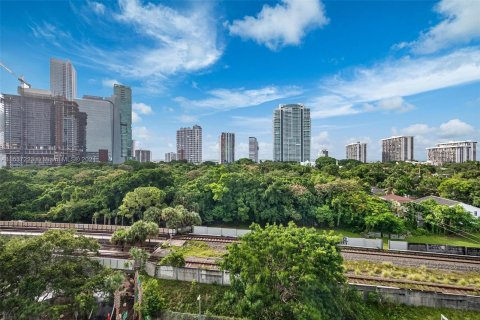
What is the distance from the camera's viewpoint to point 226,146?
118m

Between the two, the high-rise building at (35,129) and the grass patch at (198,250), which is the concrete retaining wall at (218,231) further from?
the high-rise building at (35,129)

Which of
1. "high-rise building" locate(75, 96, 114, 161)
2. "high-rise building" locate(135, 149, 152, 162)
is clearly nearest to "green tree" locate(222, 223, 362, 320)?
"high-rise building" locate(75, 96, 114, 161)

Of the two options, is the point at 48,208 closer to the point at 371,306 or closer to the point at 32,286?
the point at 32,286

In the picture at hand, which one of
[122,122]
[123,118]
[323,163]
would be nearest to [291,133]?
[323,163]

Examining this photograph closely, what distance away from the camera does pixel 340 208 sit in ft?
86.8

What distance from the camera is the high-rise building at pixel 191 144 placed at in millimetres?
127812

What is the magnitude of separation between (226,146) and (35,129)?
233 ft

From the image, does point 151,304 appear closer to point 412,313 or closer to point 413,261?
point 412,313

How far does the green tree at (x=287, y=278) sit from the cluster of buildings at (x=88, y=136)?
243 ft

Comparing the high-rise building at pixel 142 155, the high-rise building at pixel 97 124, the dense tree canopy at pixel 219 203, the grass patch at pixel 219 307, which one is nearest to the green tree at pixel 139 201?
the dense tree canopy at pixel 219 203

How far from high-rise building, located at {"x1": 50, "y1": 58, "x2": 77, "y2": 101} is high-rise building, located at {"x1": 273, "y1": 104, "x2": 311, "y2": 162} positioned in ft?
363

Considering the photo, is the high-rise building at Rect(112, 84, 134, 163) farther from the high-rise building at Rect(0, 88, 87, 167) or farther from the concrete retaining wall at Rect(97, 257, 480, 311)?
the concrete retaining wall at Rect(97, 257, 480, 311)

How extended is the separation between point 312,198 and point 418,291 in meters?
14.4

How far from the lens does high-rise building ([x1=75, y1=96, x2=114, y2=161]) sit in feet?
342
